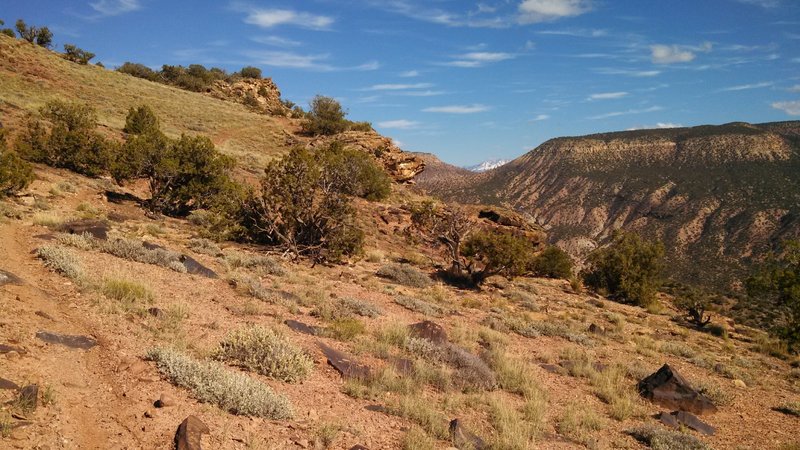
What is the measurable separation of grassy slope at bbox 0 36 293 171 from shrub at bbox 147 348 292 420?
29973 millimetres

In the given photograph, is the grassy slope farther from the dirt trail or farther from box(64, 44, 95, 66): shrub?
the dirt trail

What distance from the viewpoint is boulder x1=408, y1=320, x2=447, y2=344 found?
10062mm

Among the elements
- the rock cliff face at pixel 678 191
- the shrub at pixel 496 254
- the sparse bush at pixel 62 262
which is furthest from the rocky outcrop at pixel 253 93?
the sparse bush at pixel 62 262

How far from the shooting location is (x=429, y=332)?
1025 cm

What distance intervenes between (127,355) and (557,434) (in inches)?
245

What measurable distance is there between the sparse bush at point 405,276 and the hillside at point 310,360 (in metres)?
0.09

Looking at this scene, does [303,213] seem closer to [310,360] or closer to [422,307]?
[422,307]

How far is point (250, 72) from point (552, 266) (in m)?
67.1

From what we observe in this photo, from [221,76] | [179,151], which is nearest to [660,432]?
[179,151]

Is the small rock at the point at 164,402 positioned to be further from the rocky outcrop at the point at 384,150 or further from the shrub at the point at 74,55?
the shrub at the point at 74,55

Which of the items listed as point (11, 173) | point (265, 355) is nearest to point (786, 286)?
point (265, 355)

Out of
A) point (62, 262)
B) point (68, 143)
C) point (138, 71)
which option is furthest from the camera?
point (138, 71)

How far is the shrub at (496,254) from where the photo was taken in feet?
63.7

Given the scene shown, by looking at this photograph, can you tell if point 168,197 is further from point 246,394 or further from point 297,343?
point 246,394
